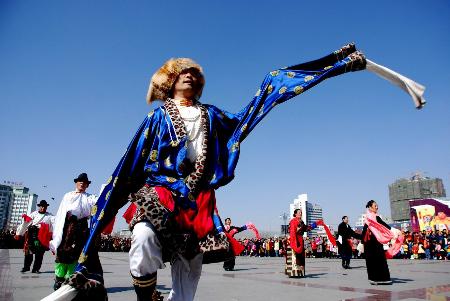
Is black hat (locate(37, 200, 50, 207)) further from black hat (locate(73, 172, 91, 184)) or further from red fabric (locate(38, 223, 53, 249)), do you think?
black hat (locate(73, 172, 91, 184))

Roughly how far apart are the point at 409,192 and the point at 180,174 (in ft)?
328

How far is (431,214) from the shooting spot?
3553 centimetres

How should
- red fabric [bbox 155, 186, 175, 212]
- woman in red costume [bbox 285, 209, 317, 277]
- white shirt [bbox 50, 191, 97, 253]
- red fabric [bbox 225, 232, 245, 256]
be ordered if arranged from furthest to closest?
woman in red costume [bbox 285, 209, 317, 277] < white shirt [bbox 50, 191, 97, 253] < red fabric [bbox 225, 232, 245, 256] < red fabric [bbox 155, 186, 175, 212]

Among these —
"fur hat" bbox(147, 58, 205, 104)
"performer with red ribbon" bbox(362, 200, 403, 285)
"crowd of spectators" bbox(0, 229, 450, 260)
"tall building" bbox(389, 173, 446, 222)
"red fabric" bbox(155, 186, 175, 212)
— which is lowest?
"crowd of spectators" bbox(0, 229, 450, 260)

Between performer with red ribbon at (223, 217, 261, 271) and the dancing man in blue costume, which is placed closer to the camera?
the dancing man in blue costume

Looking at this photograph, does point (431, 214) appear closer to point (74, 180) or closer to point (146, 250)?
point (74, 180)

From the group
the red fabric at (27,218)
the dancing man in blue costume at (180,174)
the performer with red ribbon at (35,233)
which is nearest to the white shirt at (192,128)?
the dancing man in blue costume at (180,174)

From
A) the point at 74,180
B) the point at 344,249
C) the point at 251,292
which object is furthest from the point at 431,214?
the point at 74,180

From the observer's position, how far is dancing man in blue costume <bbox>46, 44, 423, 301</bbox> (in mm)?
2139

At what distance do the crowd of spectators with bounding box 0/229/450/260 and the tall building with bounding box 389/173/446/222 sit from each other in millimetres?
68918

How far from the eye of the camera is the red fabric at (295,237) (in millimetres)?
10383

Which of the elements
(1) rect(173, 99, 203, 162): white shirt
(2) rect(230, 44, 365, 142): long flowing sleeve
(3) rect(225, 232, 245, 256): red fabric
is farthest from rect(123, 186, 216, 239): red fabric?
(2) rect(230, 44, 365, 142): long flowing sleeve

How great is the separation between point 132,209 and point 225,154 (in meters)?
0.96

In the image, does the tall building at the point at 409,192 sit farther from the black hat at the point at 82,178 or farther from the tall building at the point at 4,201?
the tall building at the point at 4,201
